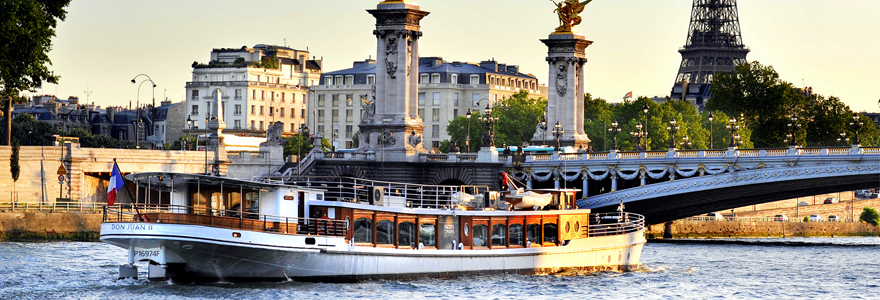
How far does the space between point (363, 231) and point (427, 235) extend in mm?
2967

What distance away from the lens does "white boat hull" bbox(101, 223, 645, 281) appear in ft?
152

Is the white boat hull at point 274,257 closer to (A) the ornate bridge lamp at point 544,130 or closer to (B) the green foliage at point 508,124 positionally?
(A) the ornate bridge lamp at point 544,130

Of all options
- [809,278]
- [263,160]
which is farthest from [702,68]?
[809,278]

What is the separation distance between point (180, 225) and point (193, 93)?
107 metres

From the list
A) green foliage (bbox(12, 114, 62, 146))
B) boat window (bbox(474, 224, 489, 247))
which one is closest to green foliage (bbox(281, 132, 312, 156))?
green foliage (bbox(12, 114, 62, 146))

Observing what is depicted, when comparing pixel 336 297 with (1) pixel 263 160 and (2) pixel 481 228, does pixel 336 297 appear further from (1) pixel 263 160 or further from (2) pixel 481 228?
(1) pixel 263 160

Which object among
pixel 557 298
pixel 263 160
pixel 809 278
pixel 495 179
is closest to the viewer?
pixel 557 298

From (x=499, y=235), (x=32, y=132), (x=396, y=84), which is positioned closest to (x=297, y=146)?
(x=32, y=132)

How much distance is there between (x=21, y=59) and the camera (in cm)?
7731

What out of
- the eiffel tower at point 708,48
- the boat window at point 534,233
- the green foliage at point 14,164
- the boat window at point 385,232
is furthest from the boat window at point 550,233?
the eiffel tower at point 708,48

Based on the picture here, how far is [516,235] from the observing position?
55688 mm

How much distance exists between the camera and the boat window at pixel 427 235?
52344mm

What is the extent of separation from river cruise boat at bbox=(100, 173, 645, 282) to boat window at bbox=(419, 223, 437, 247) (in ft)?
0.15

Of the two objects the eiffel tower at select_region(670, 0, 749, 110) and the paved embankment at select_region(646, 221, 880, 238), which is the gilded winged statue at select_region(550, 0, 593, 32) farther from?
the eiffel tower at select_region(670, 0, 749, 110)
